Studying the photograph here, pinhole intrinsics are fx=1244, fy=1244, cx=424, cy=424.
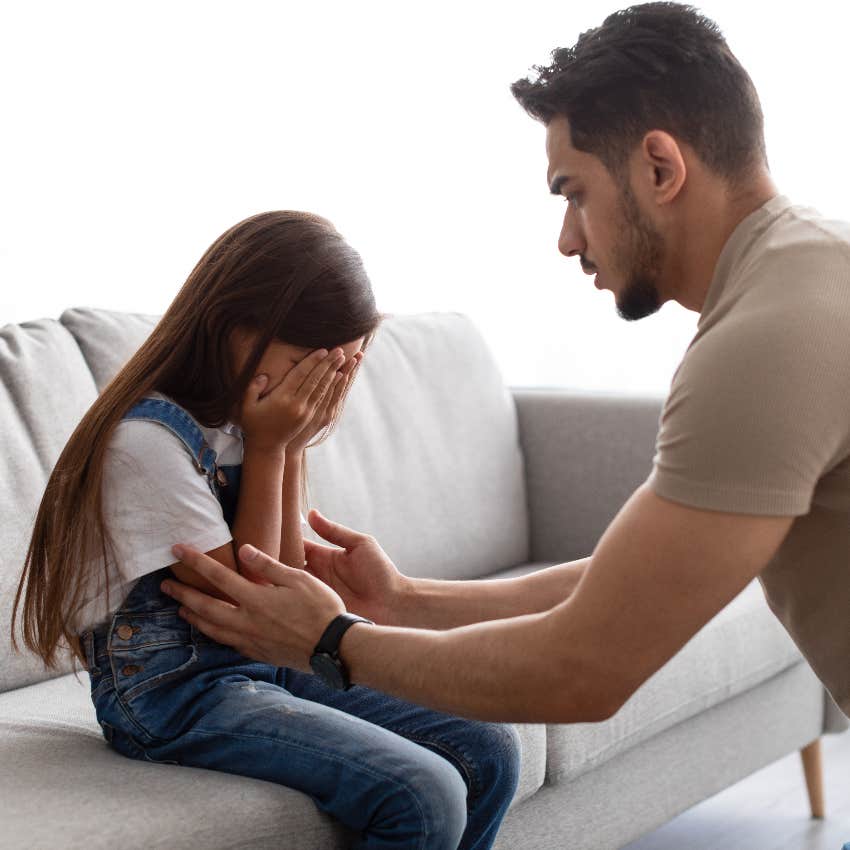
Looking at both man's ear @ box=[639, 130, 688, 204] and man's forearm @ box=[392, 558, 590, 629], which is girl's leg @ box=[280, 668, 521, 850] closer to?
man's forearm @ box=[392, 558, 590, 629]

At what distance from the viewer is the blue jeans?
4.31 feet

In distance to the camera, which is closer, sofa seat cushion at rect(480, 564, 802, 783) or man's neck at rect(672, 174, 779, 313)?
man's neck at rect(672, 174, 779, 313)

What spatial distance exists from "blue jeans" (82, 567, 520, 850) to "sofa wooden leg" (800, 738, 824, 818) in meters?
1.22

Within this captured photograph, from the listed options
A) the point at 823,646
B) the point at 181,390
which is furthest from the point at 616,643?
the point at 181,390

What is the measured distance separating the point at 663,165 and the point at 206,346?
579 mm

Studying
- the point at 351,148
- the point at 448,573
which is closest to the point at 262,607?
the point at 448,573

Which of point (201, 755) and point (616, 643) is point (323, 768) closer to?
point (201, 755)

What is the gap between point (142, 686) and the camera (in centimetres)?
139

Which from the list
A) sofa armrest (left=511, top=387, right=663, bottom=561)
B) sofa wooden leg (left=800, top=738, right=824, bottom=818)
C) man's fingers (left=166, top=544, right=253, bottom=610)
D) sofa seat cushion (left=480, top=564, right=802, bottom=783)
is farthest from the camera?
sofa armrest (left=511, top=387, right=663, bottom=561)

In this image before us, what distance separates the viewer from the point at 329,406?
1.53 meters

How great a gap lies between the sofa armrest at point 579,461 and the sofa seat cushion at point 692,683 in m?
0.40

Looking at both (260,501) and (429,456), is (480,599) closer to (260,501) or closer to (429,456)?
(260,501)

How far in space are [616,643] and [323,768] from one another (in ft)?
1.27

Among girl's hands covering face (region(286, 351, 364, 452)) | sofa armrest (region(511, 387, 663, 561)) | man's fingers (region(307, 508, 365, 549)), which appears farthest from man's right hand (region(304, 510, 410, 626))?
sofa armrest (region(511, 387, 663, 561))
